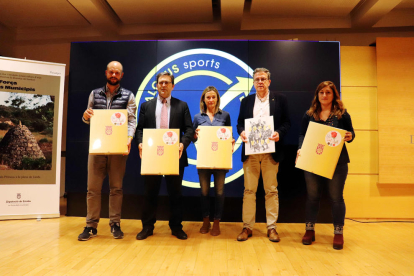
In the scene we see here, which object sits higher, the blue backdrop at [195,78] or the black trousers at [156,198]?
the blue backdrop at [195,78]

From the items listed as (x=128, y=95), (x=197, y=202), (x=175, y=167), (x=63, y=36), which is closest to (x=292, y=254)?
(x=175, y=167)

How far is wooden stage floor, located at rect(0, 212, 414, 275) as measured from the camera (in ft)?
6.56

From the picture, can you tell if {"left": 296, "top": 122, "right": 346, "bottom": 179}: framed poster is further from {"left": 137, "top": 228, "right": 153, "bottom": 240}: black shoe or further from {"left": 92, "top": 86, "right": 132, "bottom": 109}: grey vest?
{"left": 92, "top": 86, "right": 132, "bottom": 109}: grey vest

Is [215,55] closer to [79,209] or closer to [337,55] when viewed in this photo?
[337,55]

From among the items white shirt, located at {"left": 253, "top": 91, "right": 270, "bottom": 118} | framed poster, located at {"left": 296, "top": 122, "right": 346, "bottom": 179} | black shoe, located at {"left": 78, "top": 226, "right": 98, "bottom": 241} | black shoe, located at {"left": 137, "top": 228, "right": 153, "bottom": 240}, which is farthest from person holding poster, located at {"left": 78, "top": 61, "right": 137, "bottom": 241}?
framed poster, located at {"left": 296, "top": 122, "right": 346, "bottom": 179}

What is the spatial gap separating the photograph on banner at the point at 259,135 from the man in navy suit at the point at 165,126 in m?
0.56

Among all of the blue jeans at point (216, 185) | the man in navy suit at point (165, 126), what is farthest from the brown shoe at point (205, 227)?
the man in navy suit at point (165, 126)

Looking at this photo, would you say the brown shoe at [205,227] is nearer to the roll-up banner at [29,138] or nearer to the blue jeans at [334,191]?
the blue jeans at [334,191]

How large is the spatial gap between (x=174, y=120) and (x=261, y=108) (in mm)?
863

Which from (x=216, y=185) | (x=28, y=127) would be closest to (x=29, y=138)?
(x=28, y=127)

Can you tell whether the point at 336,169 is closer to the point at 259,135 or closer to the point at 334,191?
the point at 334,191

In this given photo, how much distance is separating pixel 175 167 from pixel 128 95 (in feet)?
2.86

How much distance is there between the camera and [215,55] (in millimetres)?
3803

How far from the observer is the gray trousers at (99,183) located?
9.16ft
